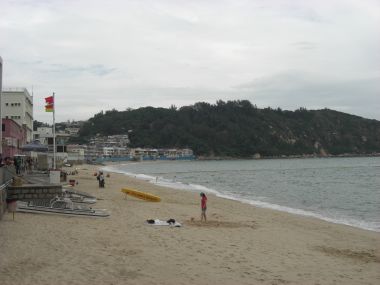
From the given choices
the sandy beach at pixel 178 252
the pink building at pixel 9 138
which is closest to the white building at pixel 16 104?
the pink building at pixel 9 138

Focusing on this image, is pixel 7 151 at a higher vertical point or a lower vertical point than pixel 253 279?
higher

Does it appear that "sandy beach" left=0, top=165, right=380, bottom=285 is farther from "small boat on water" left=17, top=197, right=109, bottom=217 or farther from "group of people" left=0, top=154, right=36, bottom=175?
"group of people" left=0, top=154, right=36, bottom=175

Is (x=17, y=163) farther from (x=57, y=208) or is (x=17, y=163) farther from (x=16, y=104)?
(x=16, y=104)

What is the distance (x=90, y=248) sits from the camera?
36.5ft

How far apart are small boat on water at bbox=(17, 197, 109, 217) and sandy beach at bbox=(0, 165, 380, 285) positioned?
45 centimetres

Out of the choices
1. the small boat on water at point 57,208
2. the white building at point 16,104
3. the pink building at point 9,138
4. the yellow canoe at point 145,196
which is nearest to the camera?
the small boat on water at point 57,208

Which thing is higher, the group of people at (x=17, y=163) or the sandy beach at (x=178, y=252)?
the group of people at (x=17, y=163)

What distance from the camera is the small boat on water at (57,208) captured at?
16.3 metres

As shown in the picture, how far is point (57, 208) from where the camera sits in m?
16.6

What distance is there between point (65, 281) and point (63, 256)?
6.21ft

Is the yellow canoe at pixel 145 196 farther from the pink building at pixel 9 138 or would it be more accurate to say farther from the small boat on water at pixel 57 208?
the pink building at pixel 9 138

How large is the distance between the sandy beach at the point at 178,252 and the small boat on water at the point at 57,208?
0.45 m

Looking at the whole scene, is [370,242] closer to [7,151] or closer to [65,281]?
[65,281]

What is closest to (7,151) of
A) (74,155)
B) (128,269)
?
(128,269)
